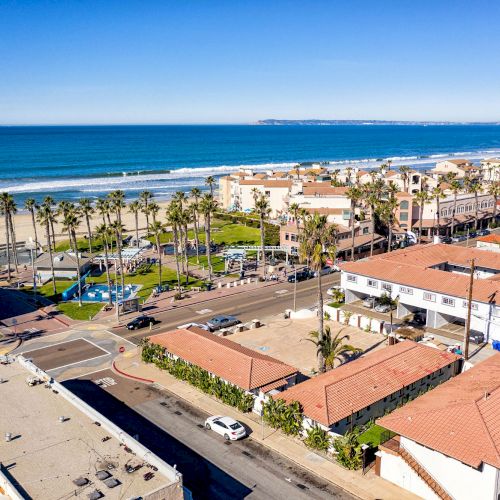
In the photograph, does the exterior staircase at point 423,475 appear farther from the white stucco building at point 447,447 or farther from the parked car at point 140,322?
the parked car at point 140,322

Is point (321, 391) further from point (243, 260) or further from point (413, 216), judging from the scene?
point (413, 216)

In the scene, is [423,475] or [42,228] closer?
[423,475]

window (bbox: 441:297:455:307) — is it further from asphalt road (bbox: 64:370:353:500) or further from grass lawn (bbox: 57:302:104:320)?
grass lawn (bbox: 57:302:104:320)

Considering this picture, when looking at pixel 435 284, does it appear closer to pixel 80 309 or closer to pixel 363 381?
pixel 363 381

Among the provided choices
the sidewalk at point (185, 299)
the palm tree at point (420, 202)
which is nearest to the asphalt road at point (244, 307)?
the sidewalk at point (185, 299)

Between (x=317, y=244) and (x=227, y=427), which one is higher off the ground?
(x=317, y=244)

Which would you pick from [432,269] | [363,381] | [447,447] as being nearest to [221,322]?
[432,269]
